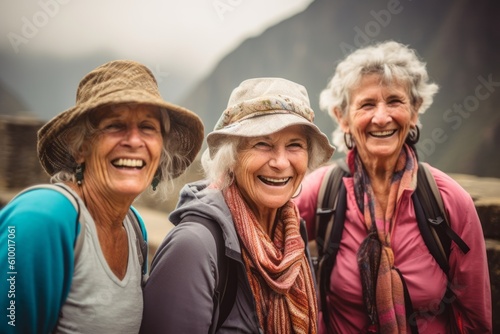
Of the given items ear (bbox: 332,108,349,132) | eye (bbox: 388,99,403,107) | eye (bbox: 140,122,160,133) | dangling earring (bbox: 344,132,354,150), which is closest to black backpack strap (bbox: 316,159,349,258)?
dangling earring (bbox: 344,132,354,150)

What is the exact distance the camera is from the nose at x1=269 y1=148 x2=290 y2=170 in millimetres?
1547

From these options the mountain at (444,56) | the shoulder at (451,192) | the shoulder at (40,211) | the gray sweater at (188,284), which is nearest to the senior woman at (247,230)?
the gray sweater at (188,284)

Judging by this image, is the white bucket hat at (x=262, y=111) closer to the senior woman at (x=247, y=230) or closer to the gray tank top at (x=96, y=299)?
the senior woman at (x=247, y=230)

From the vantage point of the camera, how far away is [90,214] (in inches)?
48.9

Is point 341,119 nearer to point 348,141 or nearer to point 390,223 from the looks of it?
point 348,141

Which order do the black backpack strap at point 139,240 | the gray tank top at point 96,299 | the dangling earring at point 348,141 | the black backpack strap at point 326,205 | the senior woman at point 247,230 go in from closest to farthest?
the gray tank top at point 96,299 → the senior woman at point 247,230 → the black backpack strap at point 139,240 → the black backpack strap at point 326,205 → the dangling earring at point 348,141

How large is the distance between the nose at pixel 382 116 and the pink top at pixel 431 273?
1.43 feet

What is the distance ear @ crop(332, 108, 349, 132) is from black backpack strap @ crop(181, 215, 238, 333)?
130 centimetres

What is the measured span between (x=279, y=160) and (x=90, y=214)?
0.84 m

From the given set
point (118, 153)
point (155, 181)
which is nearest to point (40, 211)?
point (118, 153)

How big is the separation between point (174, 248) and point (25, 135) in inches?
339

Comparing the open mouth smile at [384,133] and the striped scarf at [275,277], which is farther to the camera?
the open mouth smile at [384,133]

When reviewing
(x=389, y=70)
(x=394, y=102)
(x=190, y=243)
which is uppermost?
(x=389, y=70)

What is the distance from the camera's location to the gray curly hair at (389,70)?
2014mm
